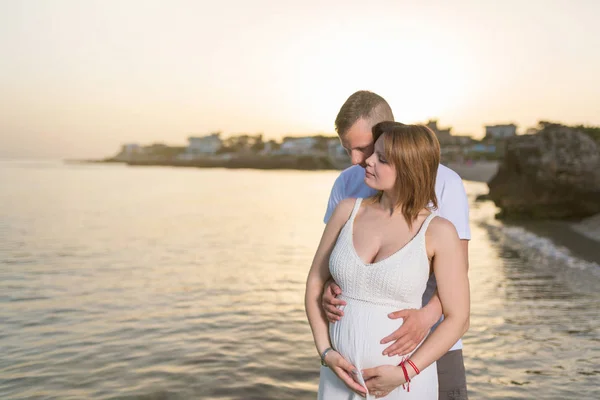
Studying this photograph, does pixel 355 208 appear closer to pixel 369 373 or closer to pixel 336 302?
pixel 336 302

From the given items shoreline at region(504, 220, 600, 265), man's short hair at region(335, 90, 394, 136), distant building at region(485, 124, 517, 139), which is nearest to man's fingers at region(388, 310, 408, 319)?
man's short hair at region(335, 90, 394, 136)

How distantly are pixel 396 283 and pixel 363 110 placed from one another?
3.23 ft

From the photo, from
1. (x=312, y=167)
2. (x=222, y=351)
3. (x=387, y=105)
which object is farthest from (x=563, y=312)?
(x=312, y=167)

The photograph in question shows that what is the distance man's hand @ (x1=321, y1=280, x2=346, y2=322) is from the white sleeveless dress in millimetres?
25

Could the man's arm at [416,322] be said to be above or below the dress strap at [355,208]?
below

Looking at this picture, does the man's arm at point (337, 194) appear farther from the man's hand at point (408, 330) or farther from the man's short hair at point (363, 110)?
the man's hand at point (408, 330)

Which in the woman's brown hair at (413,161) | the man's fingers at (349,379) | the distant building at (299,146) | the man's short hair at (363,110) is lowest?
the man's fingers at (349,379)

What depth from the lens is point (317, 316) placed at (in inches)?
120

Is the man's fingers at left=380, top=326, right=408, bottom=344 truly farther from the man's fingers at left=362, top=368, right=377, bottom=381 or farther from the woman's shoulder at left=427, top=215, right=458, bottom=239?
the woman's shoulder at left=427, top=215, right=458, bottom=239

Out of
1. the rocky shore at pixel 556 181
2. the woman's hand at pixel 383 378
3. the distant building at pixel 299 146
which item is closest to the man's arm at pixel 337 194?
the woman's hand at pixel 383 378

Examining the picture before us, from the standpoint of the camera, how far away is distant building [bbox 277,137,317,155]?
180125 millimetres

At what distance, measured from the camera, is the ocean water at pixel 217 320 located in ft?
22.6

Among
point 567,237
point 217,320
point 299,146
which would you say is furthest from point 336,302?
point 299,146

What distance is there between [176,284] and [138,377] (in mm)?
5520
